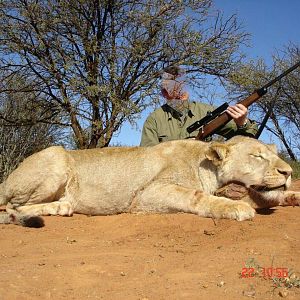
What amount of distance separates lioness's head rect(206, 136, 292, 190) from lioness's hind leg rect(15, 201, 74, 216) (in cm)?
187

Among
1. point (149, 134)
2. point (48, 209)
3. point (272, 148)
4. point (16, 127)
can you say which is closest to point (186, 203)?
point (272, 148)

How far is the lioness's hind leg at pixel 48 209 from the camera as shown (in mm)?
5957

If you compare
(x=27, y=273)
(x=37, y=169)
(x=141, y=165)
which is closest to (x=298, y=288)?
(x=27, y=273)

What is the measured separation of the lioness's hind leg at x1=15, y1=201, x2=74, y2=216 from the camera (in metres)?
5.96

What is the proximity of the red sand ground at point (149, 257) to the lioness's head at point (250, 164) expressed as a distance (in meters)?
0.39

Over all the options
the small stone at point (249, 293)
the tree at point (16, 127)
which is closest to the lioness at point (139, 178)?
the small stone at point (249, 293)

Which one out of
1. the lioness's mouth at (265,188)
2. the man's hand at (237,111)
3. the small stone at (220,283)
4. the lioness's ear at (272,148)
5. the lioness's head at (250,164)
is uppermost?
the man's hand at (237,111)

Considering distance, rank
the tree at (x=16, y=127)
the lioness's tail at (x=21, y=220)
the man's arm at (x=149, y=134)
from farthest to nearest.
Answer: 1. the tree at (x=16, y=127)
2. the man's arm at (x=149, y=134)
3. the lioness's tail at (x=21, y=220)

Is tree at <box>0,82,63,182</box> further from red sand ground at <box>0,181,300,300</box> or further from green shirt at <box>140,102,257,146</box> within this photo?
red sand ground at <box>0,181,300,300</box>

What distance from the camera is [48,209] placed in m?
6.00

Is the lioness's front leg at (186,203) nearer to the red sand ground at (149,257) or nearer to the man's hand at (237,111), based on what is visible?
the red sand ground at (149,257)

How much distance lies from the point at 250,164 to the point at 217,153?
41 centimetres

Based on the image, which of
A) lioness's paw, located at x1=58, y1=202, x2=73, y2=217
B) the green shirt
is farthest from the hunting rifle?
lioness's paw, located at x1=58, y1=202, x2=73, y2=217

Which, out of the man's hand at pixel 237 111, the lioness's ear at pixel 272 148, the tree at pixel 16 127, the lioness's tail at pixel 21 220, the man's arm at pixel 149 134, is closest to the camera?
the lioness's tail at pixel 21 220
